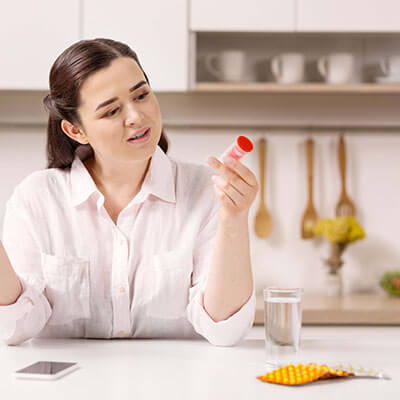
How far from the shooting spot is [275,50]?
2.38 m

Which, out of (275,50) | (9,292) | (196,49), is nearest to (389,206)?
(275,50)

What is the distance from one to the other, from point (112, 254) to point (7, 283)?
0.26 meters

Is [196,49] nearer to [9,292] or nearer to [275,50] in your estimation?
[275,50]

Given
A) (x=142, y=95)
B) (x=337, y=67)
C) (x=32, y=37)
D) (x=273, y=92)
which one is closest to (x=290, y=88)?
(x=273, y=92)

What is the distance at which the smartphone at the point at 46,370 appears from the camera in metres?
0.93

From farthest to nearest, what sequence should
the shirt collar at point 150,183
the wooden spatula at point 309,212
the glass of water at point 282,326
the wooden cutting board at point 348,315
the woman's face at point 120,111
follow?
the wooden spatula at point 309,212
the wooden cutting board at point 348,315
the shirt collar at point 150,183
the woman's face at point 120,111
the glass of water at point 282,326

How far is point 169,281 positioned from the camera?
139 centimetres

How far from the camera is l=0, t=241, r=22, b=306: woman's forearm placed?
3.98 ft

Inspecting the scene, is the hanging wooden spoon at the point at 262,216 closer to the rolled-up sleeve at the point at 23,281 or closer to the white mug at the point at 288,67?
the white mug at the point at 288,67

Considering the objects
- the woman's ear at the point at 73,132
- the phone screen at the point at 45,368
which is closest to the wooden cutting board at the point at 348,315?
the woman's ear at the point at 73,132

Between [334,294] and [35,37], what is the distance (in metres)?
1.51

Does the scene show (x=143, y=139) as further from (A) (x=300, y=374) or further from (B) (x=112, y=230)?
(A) (x=300, y=374)

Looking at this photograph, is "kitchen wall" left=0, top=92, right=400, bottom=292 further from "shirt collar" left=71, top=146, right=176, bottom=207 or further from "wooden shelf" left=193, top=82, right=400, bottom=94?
"shirt collar" left=71, top=146, right=176, bottom=207

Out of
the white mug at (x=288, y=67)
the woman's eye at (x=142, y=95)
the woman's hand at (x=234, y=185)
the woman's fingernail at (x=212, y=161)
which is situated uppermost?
the white mug at (x=288, y=67)
